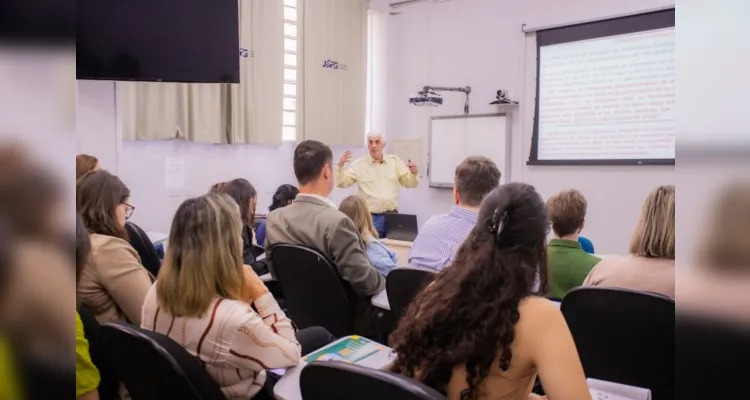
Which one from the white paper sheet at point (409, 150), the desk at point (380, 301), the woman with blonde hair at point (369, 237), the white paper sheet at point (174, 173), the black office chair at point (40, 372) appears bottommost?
the desk at point (380, 301)

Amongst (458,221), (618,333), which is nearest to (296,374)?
(618,333)

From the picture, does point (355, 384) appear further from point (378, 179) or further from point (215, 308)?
point (378, 179)

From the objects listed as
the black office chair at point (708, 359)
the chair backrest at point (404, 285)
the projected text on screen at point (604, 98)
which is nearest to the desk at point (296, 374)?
the chair backrest at point (404, 285)

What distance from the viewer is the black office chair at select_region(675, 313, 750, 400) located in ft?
1.01

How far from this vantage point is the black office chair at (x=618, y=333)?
1752 mm

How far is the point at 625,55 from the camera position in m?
5.18

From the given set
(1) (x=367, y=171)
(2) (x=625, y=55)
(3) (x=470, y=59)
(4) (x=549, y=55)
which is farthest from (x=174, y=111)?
(2) (x=625, y=55)

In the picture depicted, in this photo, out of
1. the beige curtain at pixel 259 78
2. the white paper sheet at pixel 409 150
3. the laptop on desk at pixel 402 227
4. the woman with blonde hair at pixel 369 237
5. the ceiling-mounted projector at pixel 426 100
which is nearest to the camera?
the woman with blonde hair at pixel 369 237

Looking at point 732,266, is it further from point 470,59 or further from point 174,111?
point 470,59

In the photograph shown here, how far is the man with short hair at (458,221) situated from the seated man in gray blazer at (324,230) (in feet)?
0.83

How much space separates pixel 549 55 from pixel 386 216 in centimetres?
234

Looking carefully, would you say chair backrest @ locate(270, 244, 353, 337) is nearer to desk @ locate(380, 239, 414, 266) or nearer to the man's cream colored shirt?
desk @ locate(380, 239, 414, 266)

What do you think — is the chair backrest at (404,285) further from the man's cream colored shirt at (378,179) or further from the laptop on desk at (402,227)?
the man's cream colored shirt at (378,179)

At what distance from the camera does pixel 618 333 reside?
187 cm
